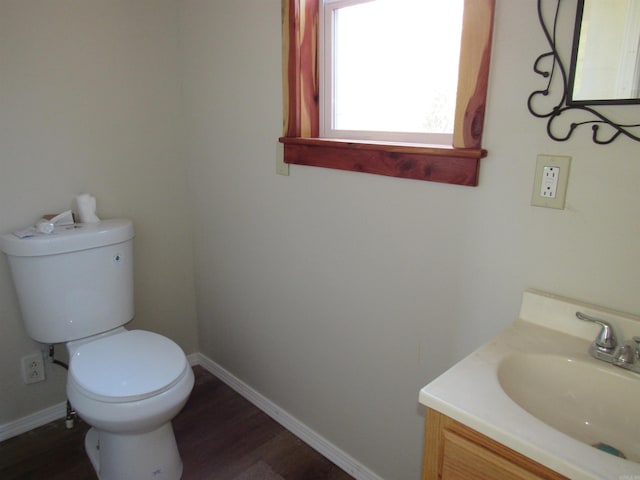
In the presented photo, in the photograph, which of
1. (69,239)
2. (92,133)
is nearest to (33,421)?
(69,239)

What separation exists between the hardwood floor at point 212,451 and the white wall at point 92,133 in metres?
0.17

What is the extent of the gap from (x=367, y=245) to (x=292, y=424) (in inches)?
37.3

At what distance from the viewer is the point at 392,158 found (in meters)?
1.33

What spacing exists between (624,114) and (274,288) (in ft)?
4.46

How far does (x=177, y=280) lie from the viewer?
7.56ft

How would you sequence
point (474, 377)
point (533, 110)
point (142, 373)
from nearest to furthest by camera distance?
point (474, 377), point (533, 110), point (142, 373)

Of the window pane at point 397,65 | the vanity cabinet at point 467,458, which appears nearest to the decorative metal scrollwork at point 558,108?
the window pane at point 397,65

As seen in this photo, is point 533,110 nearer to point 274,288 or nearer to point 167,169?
point 274,288

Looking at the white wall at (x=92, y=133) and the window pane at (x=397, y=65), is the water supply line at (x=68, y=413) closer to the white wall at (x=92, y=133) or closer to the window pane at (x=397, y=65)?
the white wall at (x=92, y=133)

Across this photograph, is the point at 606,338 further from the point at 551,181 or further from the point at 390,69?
the point at 390,69

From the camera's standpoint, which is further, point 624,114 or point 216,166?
point 216,166

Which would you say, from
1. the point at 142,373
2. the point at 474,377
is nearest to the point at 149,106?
the point at 142,373

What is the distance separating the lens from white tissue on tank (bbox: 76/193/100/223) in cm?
182

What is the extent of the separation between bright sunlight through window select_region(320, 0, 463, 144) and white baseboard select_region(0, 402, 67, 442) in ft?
5.54
